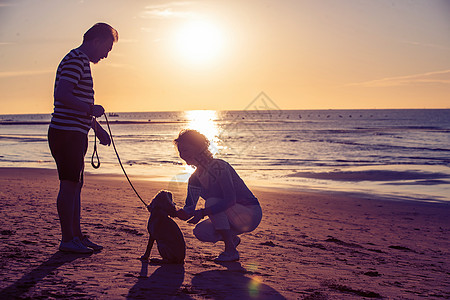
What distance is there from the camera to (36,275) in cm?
330

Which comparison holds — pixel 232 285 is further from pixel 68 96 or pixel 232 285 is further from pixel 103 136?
pixel 68 96

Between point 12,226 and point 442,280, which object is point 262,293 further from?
point 12,226

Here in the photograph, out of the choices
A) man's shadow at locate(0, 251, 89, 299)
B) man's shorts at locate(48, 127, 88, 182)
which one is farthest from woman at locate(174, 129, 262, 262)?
man's shadow at locate(0, 251, 89, 299)

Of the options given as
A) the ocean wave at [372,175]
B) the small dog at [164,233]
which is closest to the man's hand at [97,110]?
the small dog at [164,233]

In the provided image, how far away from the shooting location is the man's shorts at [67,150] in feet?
12.7

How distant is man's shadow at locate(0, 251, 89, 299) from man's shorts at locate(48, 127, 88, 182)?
0.70 meters

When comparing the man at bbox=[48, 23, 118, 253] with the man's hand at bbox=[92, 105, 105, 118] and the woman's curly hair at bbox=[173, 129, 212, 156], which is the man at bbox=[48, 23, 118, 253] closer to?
the man's hand at bbox=[92, 105, 105, 118]

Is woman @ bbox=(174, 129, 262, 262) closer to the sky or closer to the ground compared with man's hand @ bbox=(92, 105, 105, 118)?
closer to the ground

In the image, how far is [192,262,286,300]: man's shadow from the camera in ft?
10.4

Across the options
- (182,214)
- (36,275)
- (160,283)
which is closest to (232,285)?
(160,283)

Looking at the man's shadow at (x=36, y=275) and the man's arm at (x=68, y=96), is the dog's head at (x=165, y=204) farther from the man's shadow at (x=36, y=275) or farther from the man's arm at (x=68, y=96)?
the man's arm at (x=68, y=96)

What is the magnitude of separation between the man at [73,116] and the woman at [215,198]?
0.90 metres

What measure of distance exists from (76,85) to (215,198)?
162 centimetres

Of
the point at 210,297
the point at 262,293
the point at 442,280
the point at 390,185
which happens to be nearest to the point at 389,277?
the point at 442,280
